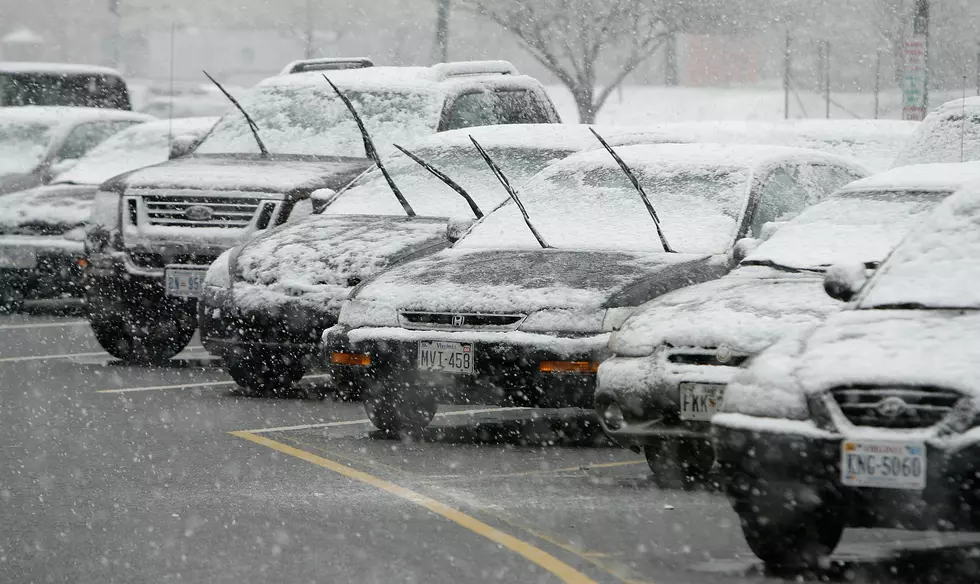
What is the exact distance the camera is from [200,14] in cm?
8700

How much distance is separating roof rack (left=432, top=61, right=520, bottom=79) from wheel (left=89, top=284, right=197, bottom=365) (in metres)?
2.92

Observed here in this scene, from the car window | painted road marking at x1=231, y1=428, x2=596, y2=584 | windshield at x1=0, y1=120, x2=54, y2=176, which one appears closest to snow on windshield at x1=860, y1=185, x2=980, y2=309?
painted road marking at x1=231, y1=428, x2=596, y2=584

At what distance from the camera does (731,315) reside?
343 inches

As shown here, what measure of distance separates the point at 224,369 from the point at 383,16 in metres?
66.7

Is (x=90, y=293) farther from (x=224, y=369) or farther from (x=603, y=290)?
(x=603, y=290)

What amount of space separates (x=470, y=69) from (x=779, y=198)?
551 cm

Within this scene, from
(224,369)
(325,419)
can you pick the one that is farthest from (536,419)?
(224,369)

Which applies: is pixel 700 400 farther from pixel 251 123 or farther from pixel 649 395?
pixel 251 123

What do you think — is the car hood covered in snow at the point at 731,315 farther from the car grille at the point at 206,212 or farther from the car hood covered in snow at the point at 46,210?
the car hood covered in snow at the point at 46,210

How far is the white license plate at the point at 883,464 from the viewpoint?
6559 mm

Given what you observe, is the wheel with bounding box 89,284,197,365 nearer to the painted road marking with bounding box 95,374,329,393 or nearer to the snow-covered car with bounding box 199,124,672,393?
the painted road marking with bounding box 95,374,329,393

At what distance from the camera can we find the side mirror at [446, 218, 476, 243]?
11430mm

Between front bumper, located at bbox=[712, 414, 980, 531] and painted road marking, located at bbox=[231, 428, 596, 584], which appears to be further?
painted road marking, located at bbox=[231, 428, 596, 584]

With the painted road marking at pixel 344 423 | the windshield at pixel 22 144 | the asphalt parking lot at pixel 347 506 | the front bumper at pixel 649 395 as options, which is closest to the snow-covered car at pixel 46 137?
the windshield at pixel 22 144
